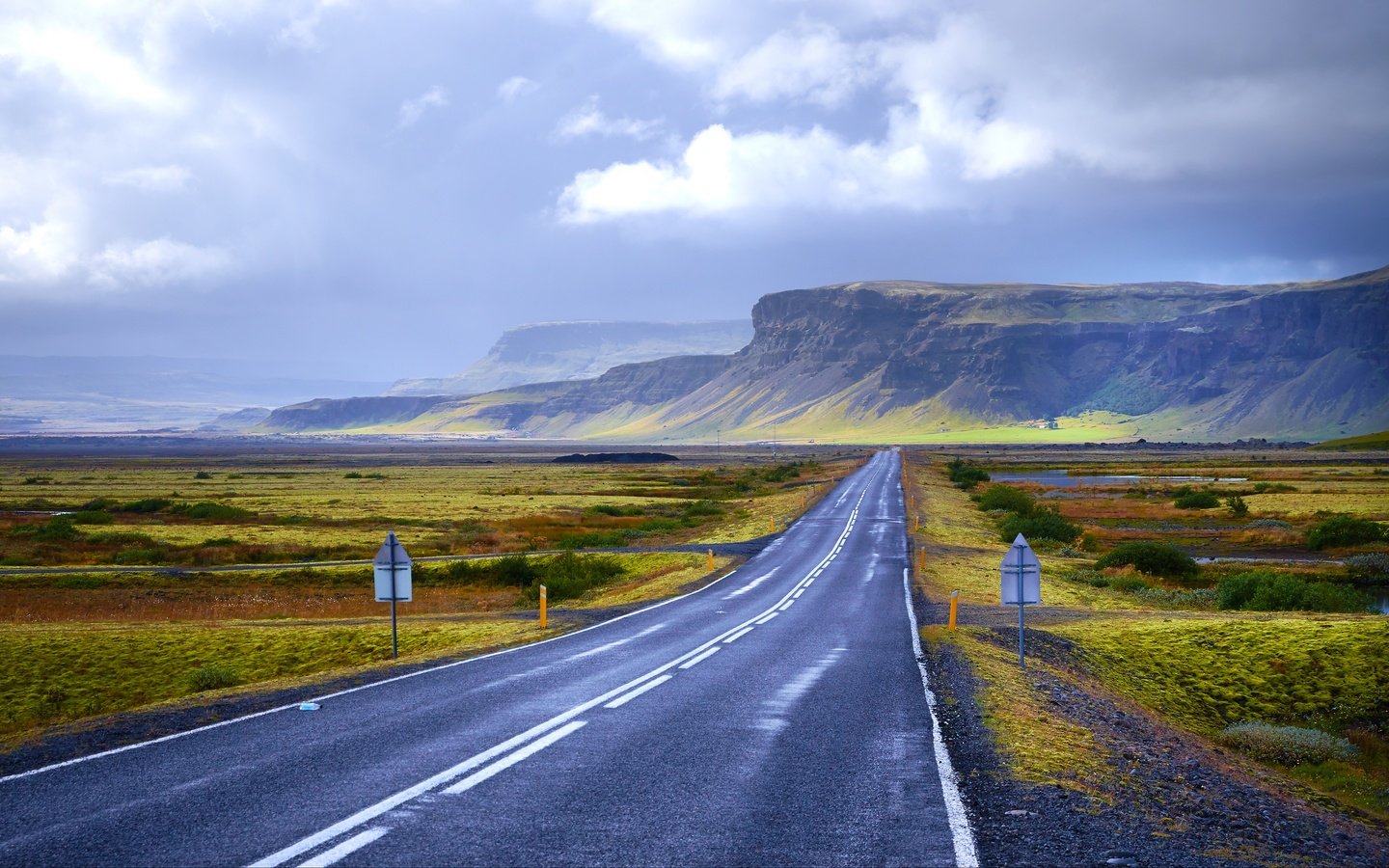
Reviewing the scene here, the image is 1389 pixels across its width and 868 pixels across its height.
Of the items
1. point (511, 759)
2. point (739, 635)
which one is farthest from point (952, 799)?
point (739, 635)

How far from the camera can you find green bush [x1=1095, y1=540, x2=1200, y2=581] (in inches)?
1668

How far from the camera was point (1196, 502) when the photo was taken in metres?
76.4

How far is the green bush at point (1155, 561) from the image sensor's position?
4238 cm

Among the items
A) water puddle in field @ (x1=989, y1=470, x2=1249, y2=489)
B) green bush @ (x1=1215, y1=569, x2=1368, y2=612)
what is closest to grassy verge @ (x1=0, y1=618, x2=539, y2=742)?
green bush @ (x1=1215, y1=569, x2=1368, y2=612)

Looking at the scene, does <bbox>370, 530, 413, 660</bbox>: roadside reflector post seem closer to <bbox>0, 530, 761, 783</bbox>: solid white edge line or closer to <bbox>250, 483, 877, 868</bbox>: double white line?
<bbox>0, 530, 761, 783</bbox>: solid white edge line

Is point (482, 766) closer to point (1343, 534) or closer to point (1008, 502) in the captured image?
point (1343, 534)

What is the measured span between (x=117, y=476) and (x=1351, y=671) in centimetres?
13608

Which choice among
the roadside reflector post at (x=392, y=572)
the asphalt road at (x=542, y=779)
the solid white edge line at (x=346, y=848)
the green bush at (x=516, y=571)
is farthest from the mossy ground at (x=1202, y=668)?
the green bush at (x=516, y=571)

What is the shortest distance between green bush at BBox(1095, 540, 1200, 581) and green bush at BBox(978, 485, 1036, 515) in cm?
2127

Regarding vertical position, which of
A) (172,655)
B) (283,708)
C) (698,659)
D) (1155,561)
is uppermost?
(283,708)

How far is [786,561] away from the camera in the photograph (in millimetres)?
40125

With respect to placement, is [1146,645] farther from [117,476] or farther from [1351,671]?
[117,476]

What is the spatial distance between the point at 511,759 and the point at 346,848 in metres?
2.94

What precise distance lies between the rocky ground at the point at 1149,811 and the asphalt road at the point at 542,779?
1.32 ft
